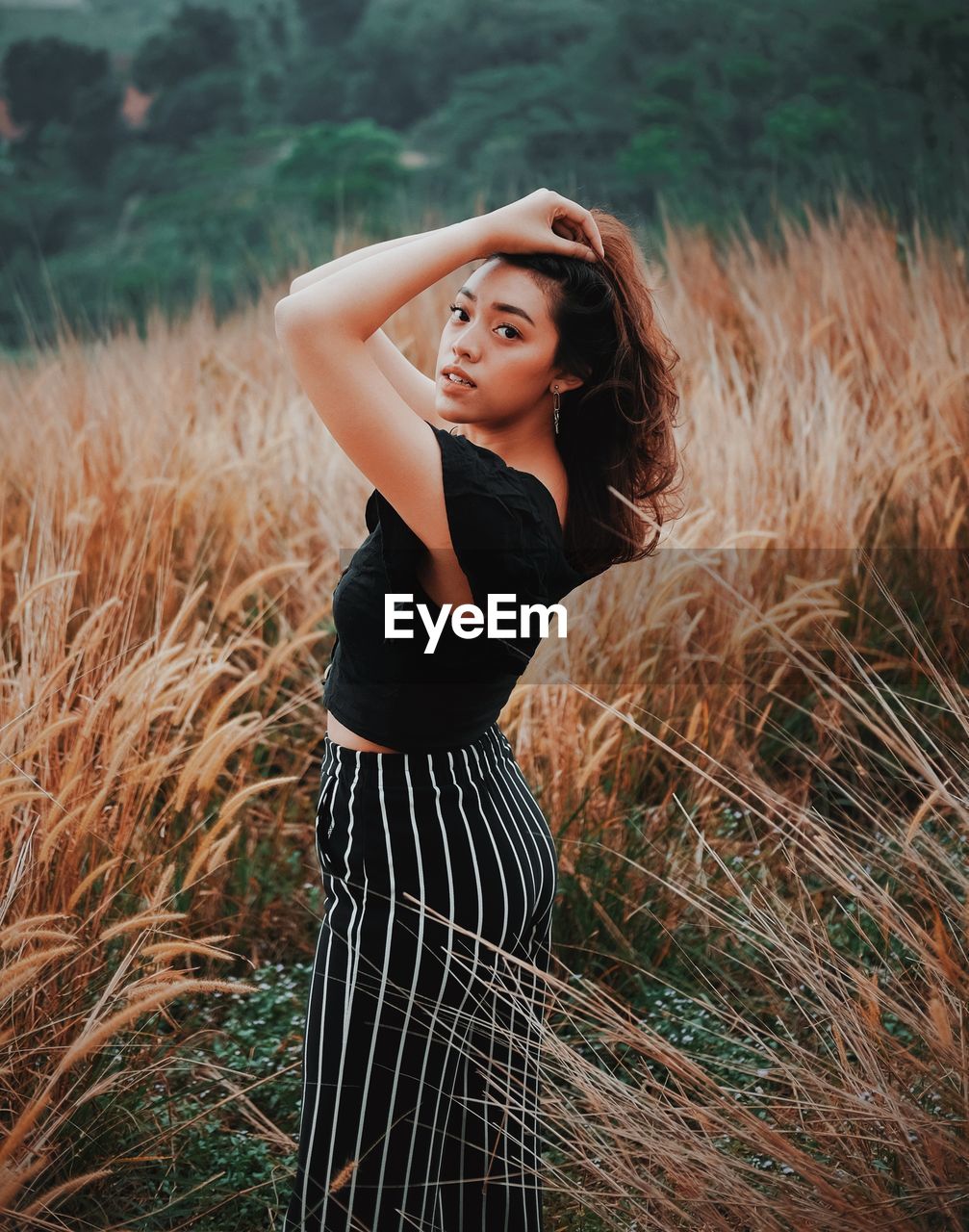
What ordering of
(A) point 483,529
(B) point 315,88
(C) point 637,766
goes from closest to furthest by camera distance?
(A) point 483,529 < (C) point 637,766 < (B) point 315,88

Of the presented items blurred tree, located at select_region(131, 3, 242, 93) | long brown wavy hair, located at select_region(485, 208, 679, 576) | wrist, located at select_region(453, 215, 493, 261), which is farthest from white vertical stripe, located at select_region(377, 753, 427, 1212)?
blurred tree, located at select_region(131, 3, 242, 93)

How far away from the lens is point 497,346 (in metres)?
1.46

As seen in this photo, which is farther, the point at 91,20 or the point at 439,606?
the point at 91,20

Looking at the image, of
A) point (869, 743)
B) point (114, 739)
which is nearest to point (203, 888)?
point (114, 739)

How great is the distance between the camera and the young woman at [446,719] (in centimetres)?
131

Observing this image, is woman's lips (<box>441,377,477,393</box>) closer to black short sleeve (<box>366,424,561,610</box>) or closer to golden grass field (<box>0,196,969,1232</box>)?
black short sleeve (<box>366,424,561,610</box>)

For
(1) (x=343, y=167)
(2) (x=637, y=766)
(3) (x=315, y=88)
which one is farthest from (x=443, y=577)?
(3) (x=315, y=88)

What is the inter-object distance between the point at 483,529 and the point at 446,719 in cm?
28

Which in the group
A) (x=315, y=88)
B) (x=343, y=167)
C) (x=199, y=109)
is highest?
(x=315, y=88)

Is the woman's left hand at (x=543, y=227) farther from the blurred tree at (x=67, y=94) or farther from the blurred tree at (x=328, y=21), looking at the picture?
the blurred tree at (x=328, y=21)

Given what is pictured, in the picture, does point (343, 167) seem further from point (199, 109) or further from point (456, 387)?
point (456, 387)

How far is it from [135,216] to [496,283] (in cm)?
843

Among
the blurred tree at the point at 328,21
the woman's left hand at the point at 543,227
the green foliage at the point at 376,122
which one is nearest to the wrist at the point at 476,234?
the woman's left hand at the point at 543,227

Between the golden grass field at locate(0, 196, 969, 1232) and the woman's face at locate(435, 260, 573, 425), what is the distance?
18.1 inches
